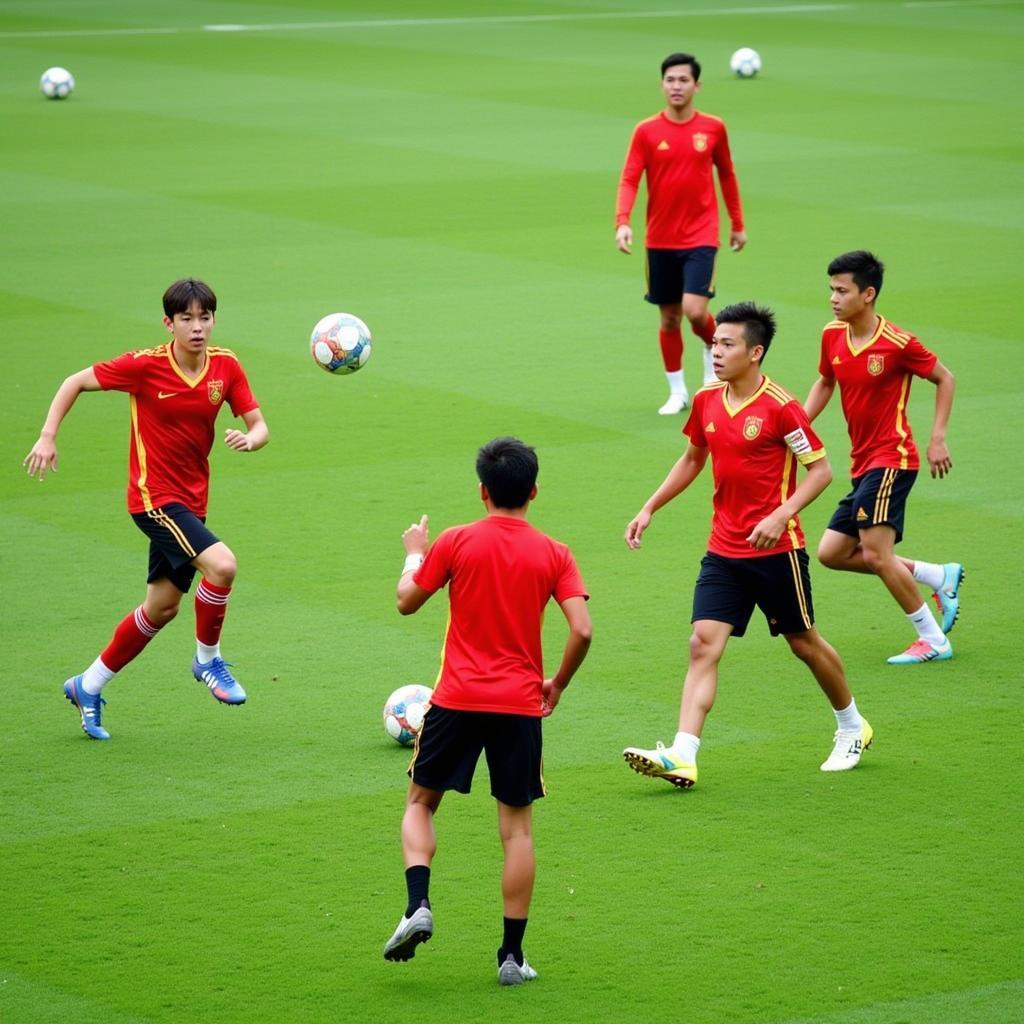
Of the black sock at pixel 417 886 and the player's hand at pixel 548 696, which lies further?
the player's hand at pixel 548 696

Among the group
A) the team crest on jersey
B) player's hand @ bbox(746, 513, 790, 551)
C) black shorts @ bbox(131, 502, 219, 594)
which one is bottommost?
black shorts @ bbox(131, 502, 219, 594)

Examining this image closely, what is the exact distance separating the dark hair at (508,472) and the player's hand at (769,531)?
1.78 m

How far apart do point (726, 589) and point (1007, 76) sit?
2776 centimetres

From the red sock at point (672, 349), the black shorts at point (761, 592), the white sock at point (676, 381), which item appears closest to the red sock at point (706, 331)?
the red sock at point (672, 349)

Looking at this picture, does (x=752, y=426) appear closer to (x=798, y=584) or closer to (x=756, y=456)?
(x=756, y=456)

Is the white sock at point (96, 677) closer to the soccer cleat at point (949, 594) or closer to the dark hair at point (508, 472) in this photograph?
the dark hair at point (508, 472)

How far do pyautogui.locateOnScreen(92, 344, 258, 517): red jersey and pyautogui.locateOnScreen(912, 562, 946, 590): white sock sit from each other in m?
3.67

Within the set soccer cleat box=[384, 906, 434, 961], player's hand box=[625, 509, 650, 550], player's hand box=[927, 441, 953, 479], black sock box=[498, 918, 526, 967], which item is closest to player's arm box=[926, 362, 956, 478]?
player's hand box=[927, 441, 953, 479]

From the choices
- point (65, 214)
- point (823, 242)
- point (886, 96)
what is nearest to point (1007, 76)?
point (886, 96)

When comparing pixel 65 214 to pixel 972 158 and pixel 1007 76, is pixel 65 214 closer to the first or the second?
pixel 972 158

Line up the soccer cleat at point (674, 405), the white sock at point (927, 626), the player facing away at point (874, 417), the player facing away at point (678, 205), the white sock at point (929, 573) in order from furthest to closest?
1. the soccer cleat at point (674, 405)
2. the player facing away at point (678, 205)
3. the white sock at point (929, 573)
4. the white sock at point (927, 626)
5. the player facing away at point (874, 417)

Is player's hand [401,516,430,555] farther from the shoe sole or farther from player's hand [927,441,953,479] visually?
player's hand [927,441,953,479]

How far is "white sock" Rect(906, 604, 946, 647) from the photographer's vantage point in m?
9.86

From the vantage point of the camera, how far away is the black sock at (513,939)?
6.52 metres
